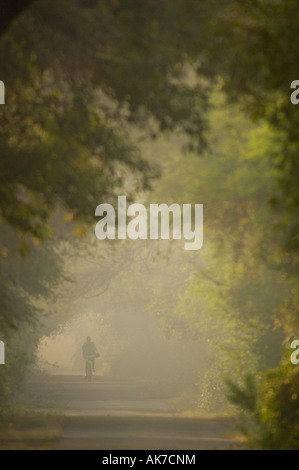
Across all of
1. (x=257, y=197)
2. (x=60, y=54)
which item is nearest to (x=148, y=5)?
(x=60, y=54)

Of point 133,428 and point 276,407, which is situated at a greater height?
point 133,428

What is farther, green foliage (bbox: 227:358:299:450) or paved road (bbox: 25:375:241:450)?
paved road (bbox: 25:375:241:450)

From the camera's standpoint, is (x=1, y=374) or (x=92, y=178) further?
(x=1, y=374)

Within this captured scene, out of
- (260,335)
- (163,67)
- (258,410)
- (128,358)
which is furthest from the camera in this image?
(128,358)

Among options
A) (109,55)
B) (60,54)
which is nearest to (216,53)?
(109,55)

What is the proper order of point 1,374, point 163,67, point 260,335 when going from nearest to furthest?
point 163,67 → point 1,374 → point 260,335

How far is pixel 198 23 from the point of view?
11523 mm

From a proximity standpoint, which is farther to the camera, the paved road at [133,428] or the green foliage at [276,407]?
the paved road at [133,428]

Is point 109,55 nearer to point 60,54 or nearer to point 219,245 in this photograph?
point 60,54

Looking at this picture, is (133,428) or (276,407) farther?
(133,428)
